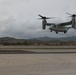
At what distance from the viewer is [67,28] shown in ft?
481

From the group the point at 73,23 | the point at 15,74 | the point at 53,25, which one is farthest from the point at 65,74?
the point at 53,25

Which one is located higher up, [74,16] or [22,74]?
[74,16]

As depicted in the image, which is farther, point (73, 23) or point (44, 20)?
point (44, 20)

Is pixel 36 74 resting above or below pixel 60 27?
below

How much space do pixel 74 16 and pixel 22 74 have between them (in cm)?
11173

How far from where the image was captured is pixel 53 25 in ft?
493

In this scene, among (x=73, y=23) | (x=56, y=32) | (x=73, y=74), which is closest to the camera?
(x=73, y=74)

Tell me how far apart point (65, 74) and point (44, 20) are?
4890 inches

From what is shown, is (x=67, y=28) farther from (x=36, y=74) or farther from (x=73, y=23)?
(x=36, y=74)

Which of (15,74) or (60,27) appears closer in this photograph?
(15,74)

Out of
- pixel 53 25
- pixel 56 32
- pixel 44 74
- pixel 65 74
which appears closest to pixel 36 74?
pixel 44 74

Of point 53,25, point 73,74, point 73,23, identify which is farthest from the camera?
point 53,25

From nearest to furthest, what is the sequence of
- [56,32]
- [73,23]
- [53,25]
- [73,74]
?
1. [73,74]
2. [73,23]
3. [56,32]
4. [53,25]

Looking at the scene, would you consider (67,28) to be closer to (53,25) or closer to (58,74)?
(53,25)
